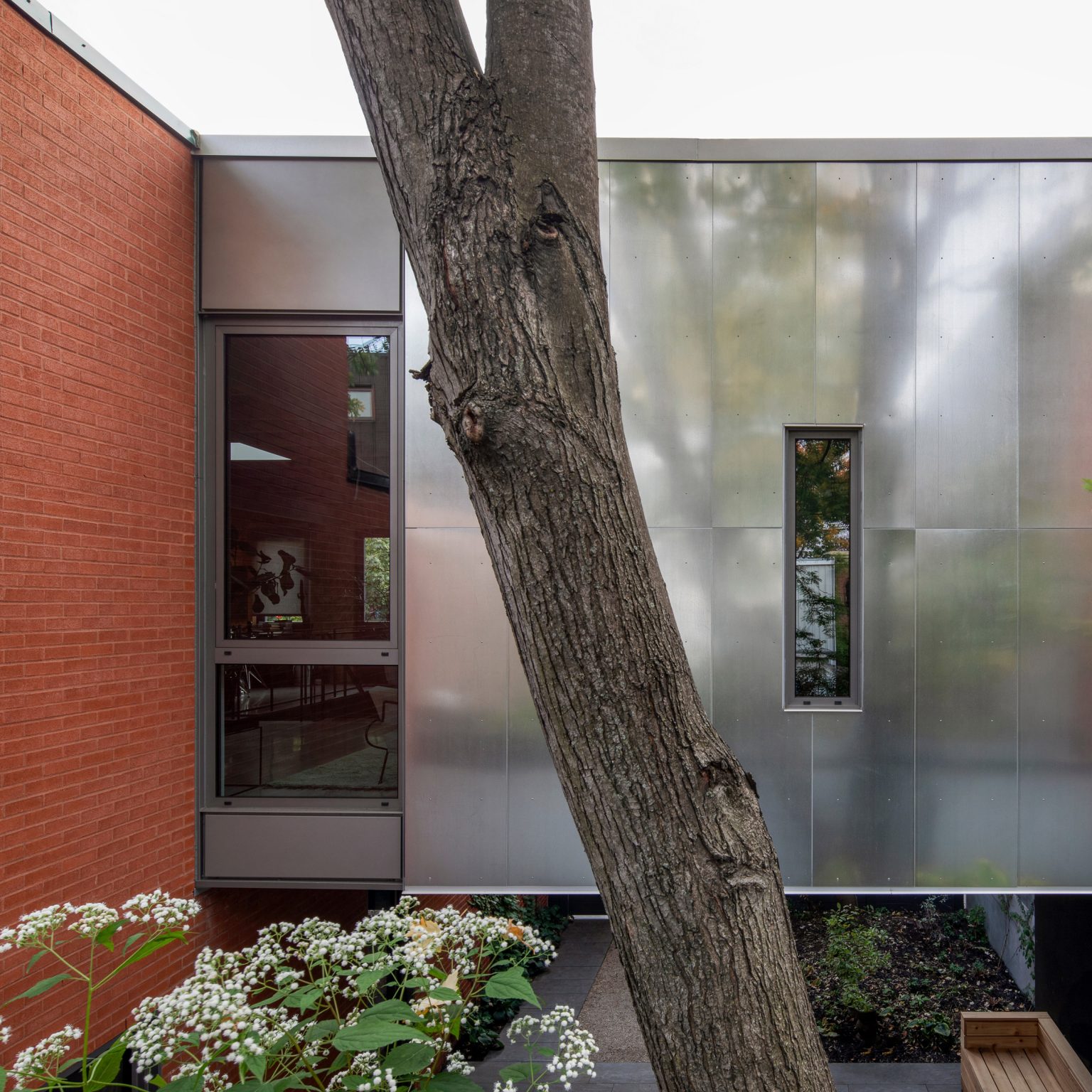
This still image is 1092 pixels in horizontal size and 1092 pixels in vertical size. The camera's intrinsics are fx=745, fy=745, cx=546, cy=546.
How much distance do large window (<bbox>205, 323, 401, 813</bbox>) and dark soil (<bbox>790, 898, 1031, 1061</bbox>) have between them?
18.2 feet

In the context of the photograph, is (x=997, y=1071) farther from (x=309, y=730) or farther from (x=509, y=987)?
(x=509, y=987)

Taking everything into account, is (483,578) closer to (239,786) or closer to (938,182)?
(239,786)

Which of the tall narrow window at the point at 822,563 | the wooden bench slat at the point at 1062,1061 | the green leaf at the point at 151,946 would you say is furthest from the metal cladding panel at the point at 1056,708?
the green leaf at the point at 151,946

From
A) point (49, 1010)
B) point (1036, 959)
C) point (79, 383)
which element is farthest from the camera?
point (1036, 959)

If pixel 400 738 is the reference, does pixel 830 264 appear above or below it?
above

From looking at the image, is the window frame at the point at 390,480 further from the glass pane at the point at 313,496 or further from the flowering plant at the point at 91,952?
the flowering plant at the point at 91,952

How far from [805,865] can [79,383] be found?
4887 mm

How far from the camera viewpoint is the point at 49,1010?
11.3 feet

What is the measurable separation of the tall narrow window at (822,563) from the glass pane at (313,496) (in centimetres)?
253

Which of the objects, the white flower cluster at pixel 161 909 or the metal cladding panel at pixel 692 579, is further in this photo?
the metal cladding panel at pixel 692 579

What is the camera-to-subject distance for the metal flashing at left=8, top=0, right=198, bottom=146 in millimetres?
3574

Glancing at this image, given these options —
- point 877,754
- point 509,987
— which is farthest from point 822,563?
point 509,987

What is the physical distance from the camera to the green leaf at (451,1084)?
4.70 feet

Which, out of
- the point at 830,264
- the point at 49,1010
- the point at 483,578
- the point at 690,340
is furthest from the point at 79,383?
the point at 830,264
